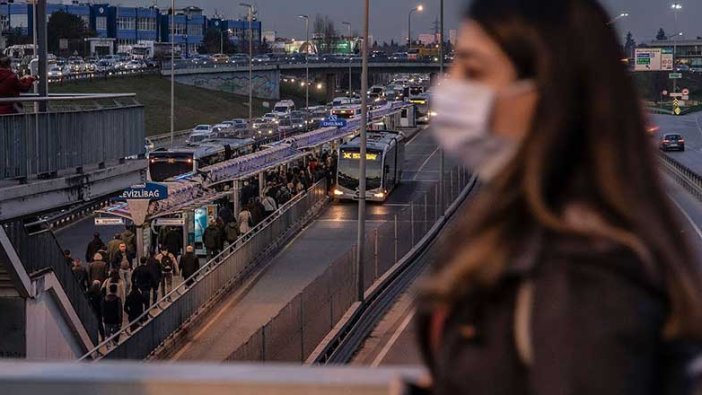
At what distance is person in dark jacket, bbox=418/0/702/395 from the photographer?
199 cm

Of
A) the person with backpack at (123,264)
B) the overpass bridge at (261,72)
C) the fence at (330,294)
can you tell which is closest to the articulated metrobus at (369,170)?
the fence at (330,294)

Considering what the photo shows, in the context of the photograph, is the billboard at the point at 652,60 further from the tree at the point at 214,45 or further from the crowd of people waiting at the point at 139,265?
the tree at the point at 214,45

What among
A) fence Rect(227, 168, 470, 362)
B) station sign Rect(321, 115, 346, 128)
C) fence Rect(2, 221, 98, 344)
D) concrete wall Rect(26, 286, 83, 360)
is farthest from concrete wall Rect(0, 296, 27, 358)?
station sign Rect(321, 115, 346, 128)

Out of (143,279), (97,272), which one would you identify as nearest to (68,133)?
(97,272)

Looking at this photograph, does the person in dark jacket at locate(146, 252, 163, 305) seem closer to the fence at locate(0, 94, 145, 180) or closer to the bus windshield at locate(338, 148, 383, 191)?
the fence at locate(0, 94, 145, 180)

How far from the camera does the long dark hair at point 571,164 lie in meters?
2.10

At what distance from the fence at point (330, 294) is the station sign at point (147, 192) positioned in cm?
363

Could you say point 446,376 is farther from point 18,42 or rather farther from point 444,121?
point 18,42

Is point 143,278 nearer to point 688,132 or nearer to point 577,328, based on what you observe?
point 577,328

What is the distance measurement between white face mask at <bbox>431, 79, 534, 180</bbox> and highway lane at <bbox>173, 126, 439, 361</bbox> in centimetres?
2118

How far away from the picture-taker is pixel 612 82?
2.14 meters

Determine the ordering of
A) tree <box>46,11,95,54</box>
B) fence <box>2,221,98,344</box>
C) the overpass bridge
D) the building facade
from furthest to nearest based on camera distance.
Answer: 1. the building facade
2. tree <box>46,11,95,54</box>
3. the overpass bridge
4. fence <box>2,221,98,344</box>

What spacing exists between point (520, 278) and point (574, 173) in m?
0.19

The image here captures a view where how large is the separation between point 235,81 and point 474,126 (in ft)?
408
